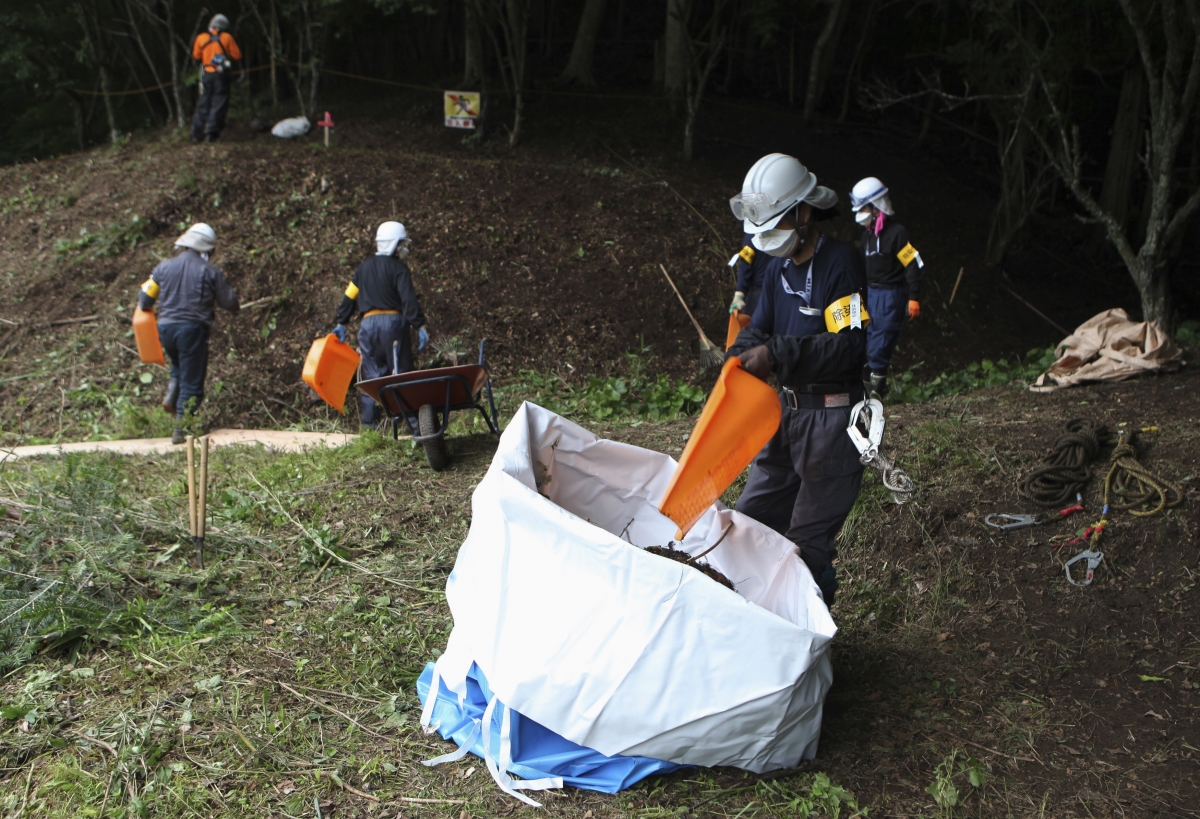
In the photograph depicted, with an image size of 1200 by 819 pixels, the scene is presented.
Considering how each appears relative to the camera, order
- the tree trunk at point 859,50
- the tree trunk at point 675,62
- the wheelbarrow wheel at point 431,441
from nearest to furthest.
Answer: the wheelbarrow wheel at point 431,441, the tree trunk at point 675,62, the tree trunk at point 859,50

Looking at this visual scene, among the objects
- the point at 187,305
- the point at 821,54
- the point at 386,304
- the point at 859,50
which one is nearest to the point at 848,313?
the point at 386,304

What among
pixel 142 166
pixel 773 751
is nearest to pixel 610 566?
pixel 773 751

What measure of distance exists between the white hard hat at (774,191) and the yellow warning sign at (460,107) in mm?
8885

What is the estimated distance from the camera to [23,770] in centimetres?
267

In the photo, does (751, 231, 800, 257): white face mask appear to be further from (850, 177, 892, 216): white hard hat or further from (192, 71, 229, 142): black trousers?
(192, 71, 229, 142): black trousers

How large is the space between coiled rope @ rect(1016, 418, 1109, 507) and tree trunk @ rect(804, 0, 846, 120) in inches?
436

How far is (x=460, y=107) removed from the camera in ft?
37.0

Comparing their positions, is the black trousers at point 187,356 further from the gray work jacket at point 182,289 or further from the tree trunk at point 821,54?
the tree trunk at point 821,54

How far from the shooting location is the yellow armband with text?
9.71ft

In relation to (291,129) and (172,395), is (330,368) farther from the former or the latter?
(291,129)

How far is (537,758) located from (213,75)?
38.3ft

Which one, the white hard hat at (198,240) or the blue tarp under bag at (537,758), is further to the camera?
the white hard hat at (198,240)

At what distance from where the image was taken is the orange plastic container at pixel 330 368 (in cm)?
621

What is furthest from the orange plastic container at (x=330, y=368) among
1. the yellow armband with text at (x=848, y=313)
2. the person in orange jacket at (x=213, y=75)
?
the person in orange jacket at (x=213, y=75)
